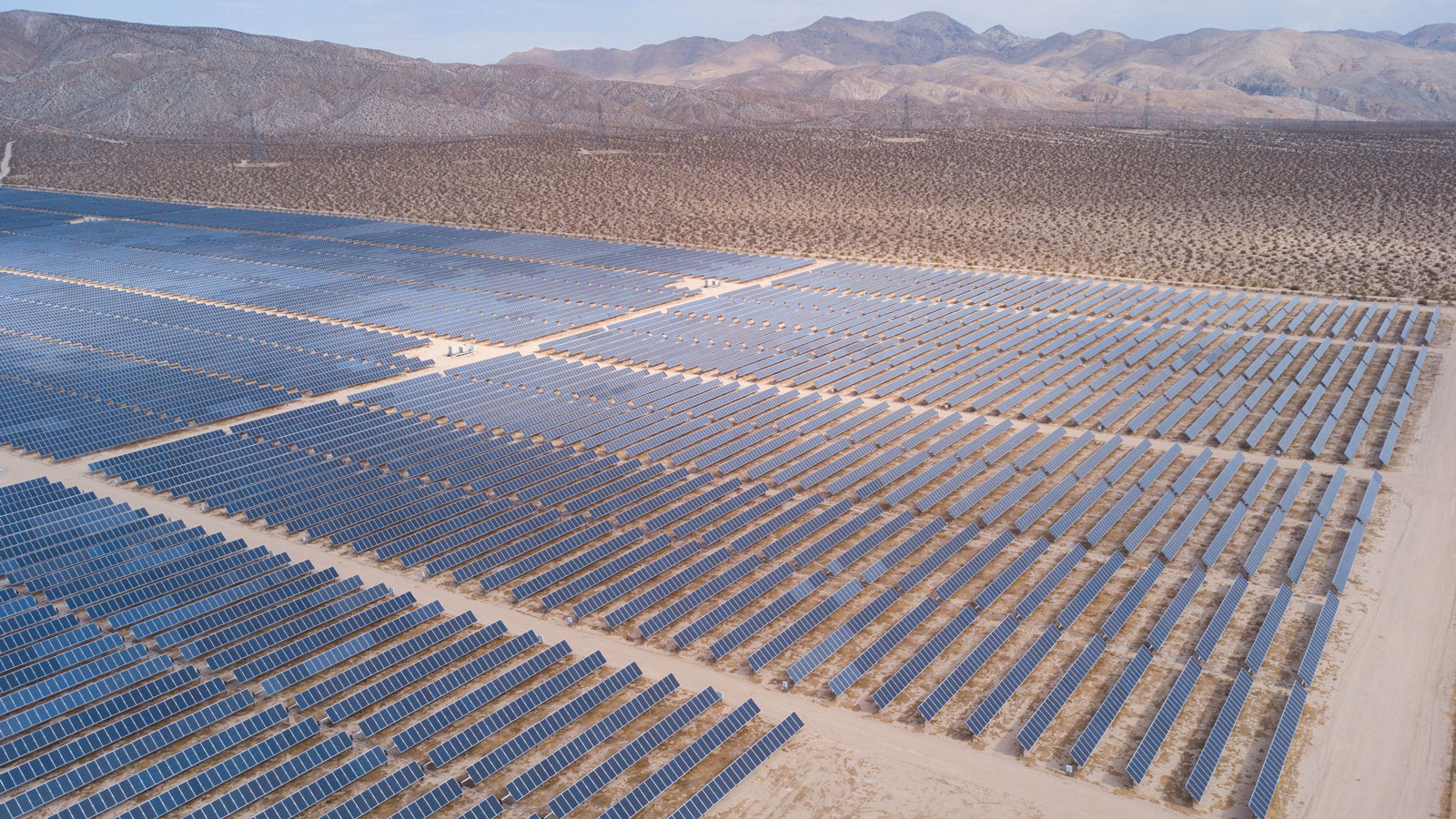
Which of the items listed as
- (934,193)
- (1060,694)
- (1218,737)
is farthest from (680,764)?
(934,193)

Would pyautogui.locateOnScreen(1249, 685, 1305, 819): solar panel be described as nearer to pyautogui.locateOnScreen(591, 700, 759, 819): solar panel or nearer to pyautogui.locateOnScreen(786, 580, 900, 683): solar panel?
pyautogui.locateOnScreen(786, 580, 900, 683): solar panel

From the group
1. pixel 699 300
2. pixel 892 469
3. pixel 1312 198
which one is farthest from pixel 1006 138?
pixel 892 469

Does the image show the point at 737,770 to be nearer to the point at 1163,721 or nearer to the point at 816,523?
the point at 1163,721

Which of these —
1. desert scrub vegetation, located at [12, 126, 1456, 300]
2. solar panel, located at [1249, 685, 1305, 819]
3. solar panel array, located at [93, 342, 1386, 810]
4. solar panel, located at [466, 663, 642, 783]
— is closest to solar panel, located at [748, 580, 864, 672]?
solar panel array, located at [93, 342, 1386, 810]

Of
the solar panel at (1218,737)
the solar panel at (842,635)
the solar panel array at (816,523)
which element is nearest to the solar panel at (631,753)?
the solar panel array at (816,523)

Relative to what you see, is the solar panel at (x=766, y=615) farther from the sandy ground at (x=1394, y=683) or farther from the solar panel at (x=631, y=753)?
the sandy ground at (x=1394, y=683)

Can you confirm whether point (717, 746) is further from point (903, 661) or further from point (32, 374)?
point (32, 374)
